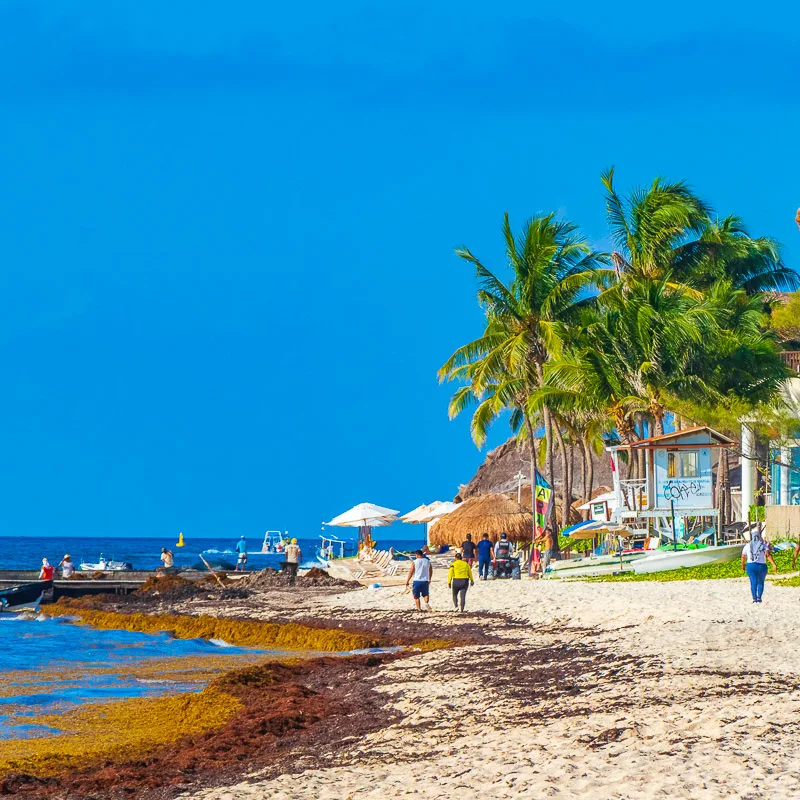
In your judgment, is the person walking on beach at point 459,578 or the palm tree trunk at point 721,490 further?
the palm tree trunk at point 721,490

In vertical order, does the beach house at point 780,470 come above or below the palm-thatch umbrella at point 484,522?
above

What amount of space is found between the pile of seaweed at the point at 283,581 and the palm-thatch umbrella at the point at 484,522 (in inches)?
340

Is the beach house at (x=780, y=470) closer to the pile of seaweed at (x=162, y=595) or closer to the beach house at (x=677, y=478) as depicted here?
the beach house at (x=677, y=478)

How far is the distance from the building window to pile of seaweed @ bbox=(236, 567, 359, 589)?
10039 millimetres

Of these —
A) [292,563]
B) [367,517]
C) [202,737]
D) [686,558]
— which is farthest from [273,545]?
[202,737]

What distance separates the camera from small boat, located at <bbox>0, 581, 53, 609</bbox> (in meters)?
33.2

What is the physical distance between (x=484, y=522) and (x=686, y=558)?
640 inches

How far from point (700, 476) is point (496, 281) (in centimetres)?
1054

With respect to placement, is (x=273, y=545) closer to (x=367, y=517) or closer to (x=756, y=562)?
(x=367, y=517)

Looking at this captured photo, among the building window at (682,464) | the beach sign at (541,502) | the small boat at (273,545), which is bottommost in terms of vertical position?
the small boat at (273,545)

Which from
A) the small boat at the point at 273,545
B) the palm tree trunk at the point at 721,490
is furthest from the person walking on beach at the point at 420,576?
the small boat at the point at 273,545

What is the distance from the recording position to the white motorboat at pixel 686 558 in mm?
26641

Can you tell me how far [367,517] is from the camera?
159 ft

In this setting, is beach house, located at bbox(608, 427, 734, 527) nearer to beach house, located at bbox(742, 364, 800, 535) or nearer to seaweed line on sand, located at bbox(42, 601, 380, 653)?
beach house, located at bbox(742, 364, 800, 535)
